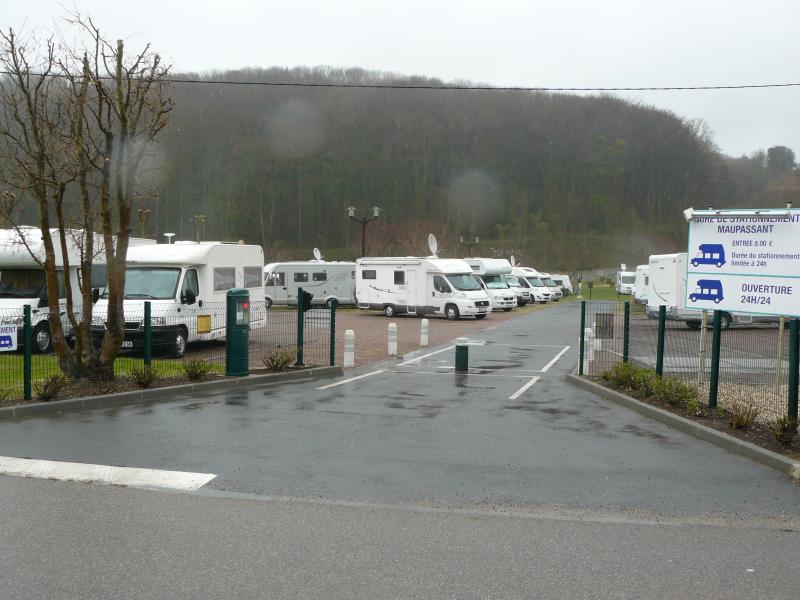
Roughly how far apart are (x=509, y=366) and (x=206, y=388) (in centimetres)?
741

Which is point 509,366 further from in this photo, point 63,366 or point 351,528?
point 351,528

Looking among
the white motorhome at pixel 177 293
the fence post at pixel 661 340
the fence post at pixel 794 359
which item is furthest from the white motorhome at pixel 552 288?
the fence post at pixel 794 359

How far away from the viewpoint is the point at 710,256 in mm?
10875

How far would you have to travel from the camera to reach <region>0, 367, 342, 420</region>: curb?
1066 centimetres

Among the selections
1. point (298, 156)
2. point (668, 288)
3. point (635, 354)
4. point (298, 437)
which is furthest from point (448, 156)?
point (298, 437)

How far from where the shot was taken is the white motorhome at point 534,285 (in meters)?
52.9

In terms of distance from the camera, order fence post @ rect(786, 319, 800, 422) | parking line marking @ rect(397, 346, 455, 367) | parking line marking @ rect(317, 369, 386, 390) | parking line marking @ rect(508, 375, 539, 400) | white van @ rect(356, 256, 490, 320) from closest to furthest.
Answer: fence post @ rect(786, 319, 800, 422), parking line marking @ rect(508, 375, 539, 400), parking line marking @ rect(317, 369, 386, 390), parking line marking @ rect(397, 346, 455, 367), white van @ rect(356, 256, 490, 320)

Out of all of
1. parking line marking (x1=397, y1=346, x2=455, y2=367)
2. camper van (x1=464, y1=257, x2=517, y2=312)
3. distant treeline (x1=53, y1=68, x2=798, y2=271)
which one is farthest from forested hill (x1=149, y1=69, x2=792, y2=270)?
parking line marking (x1=397, y1=346, x2=455, y2=367)

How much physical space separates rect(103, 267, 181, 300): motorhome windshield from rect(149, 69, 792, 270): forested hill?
261 ft

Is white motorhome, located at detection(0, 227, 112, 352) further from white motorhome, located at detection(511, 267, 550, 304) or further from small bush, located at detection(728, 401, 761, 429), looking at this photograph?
white motorhome, located at detection(511, 267, 550, 304)

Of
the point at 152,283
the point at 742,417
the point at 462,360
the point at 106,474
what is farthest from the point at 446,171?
the point at 106,474

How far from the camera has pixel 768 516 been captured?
6418 mm

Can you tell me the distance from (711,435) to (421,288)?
83.9 ft

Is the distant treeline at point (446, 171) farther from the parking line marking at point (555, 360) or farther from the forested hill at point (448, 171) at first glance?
the parking line marking at point (555, 360)
